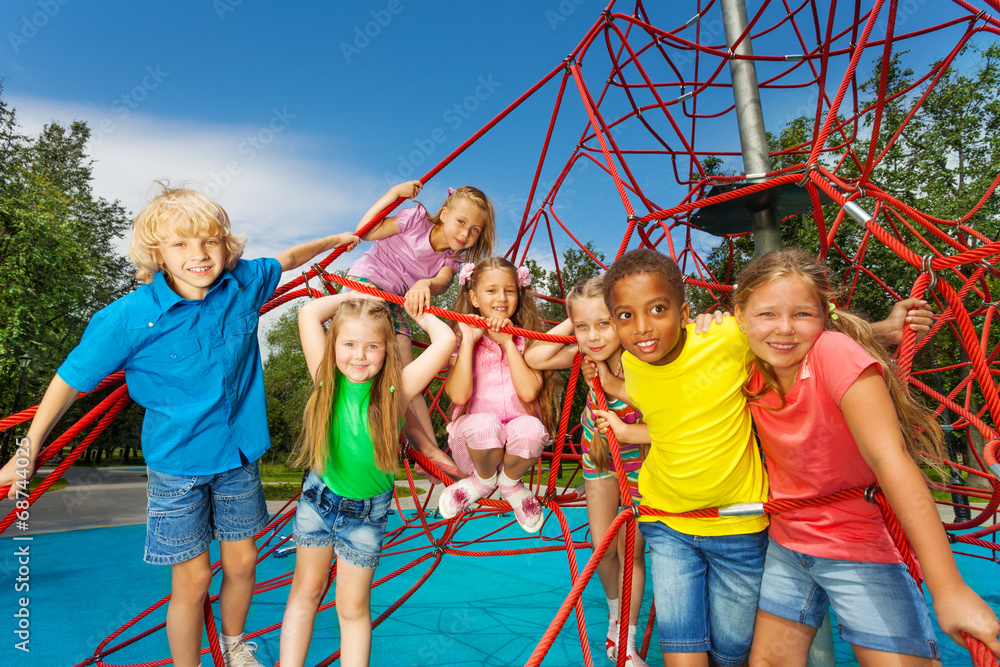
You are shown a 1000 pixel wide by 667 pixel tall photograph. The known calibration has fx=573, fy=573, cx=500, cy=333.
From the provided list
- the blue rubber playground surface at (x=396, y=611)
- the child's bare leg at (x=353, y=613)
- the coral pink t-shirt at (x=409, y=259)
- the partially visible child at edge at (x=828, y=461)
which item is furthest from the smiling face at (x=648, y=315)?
the blue rubber playground surface at (x=396, y=611)

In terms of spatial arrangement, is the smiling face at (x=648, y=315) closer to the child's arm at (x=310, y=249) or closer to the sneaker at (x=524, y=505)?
the sneaker at (x=524, y=505)

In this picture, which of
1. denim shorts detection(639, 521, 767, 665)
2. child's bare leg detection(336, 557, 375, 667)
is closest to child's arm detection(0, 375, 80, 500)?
child's bare leg detection(336, 557, 375, 667)

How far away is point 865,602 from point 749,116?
1602mm

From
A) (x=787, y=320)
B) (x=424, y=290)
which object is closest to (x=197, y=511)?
(x=424, y=290)

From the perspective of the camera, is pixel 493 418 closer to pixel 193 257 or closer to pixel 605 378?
pixel 605 378

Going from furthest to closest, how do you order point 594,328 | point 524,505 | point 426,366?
point 524,505
point 594,328
point 426,366

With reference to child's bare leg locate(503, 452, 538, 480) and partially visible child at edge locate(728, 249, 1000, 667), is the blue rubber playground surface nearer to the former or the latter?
child's bare leg locate(503, 452, 538, 480)

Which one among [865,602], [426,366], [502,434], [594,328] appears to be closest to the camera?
[865,602]

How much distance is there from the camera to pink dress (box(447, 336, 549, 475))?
1714mm

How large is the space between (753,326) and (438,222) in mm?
1459

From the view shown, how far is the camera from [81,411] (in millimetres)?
13297

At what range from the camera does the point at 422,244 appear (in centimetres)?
224

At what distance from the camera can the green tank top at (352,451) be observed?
1376 millimetres

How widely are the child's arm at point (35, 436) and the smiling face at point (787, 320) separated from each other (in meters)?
1.48
